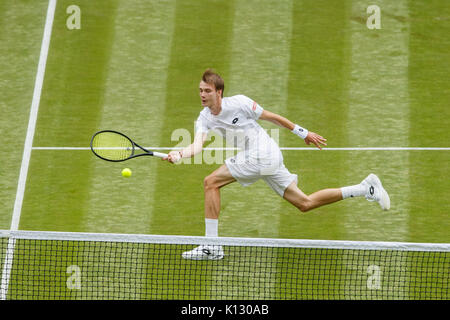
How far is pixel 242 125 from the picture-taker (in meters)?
9.27

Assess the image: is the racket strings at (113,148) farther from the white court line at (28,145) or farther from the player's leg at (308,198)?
the player's leg at (308,198)

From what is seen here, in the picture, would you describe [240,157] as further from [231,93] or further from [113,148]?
[231,93]

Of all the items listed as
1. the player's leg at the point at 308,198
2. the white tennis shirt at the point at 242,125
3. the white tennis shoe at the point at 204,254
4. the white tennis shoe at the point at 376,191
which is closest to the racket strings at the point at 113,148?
the white tennis shirt at the point at 242,125

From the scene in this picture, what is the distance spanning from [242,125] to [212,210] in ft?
3.42

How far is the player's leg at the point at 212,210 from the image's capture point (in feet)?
30.0

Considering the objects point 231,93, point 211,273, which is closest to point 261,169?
point 211,273

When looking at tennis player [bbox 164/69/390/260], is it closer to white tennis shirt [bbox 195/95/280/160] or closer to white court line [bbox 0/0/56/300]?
white tennis shirt [bbox 195/95/280/160]

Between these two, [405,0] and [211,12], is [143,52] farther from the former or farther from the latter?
[405,0]

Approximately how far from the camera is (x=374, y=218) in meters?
10.1

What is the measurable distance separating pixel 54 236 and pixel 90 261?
110cm

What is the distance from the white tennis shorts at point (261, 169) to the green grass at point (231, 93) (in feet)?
3.01

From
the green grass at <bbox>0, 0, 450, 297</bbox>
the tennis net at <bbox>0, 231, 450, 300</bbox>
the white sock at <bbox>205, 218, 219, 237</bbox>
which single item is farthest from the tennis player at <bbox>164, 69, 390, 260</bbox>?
the green grass at <bbox>0, 0, 450, 297</bbox>

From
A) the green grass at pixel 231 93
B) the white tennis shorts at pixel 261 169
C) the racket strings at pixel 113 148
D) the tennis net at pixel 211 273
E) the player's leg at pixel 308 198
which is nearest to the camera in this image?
the tennis net at pixel 211 273

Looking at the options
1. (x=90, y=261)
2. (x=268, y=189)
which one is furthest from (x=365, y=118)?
(x=90, y=261)
